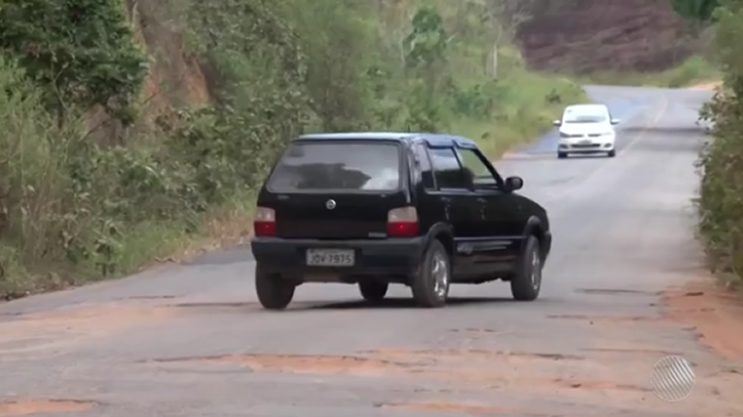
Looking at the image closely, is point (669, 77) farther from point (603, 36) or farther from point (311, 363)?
point (311, 363)

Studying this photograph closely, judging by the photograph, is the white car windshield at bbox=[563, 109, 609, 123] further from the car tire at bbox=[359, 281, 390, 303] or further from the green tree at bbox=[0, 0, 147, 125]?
the car tire at bbox=[359, 281, 390, 303]

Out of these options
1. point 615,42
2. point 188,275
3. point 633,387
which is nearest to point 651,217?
point 188,275

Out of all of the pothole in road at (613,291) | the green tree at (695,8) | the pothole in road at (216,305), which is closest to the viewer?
the pothole in road at (216,305)

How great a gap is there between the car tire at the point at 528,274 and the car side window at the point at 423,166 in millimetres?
1984

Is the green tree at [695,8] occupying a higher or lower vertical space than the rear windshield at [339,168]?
higher

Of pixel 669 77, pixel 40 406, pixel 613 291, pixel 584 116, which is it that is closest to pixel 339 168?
pixel 613 291

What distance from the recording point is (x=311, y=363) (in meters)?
12.5

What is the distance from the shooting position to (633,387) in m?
11.5

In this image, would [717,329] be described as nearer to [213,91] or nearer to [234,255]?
[234,255]

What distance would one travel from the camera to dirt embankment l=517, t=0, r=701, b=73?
4309 inches

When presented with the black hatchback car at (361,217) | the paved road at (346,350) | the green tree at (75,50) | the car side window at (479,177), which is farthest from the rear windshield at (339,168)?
the green tree at (75,50)

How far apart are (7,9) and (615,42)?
298 ft

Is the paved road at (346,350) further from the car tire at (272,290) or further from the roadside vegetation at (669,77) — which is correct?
the roadside vegetation at (669,77)

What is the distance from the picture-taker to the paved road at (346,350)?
35.2 ft
